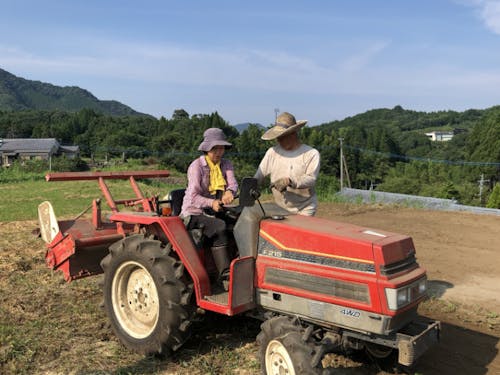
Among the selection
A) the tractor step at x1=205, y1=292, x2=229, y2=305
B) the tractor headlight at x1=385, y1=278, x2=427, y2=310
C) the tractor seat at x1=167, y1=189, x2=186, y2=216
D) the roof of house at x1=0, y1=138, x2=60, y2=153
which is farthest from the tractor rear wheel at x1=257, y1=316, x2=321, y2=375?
the roof of house at x1=0, y1=138, x2=60, y2=153

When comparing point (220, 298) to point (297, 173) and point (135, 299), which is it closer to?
point (135, 299)

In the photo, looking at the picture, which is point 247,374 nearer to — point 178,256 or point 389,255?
point 178,256

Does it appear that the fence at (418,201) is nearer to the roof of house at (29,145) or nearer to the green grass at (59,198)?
the green grass at (59,198)

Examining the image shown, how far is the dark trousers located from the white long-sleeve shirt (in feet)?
2.23

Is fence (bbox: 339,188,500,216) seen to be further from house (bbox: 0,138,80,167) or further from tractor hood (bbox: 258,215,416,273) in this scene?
house (bbox: 0,138,80,167)

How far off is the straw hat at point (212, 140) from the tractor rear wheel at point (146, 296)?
918 mm

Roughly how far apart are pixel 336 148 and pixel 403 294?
5421 centimetres

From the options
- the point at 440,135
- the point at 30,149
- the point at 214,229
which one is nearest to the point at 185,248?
the point at 214,229

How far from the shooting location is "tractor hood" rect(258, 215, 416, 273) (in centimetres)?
292

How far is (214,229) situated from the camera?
3.64m

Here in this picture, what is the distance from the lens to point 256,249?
3426 millimetres

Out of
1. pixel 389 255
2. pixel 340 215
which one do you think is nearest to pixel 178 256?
pixel 389 255

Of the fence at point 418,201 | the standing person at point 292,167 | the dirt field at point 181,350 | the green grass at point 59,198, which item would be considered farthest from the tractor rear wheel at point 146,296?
the fence at point 418,201

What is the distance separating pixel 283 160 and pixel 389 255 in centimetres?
166
